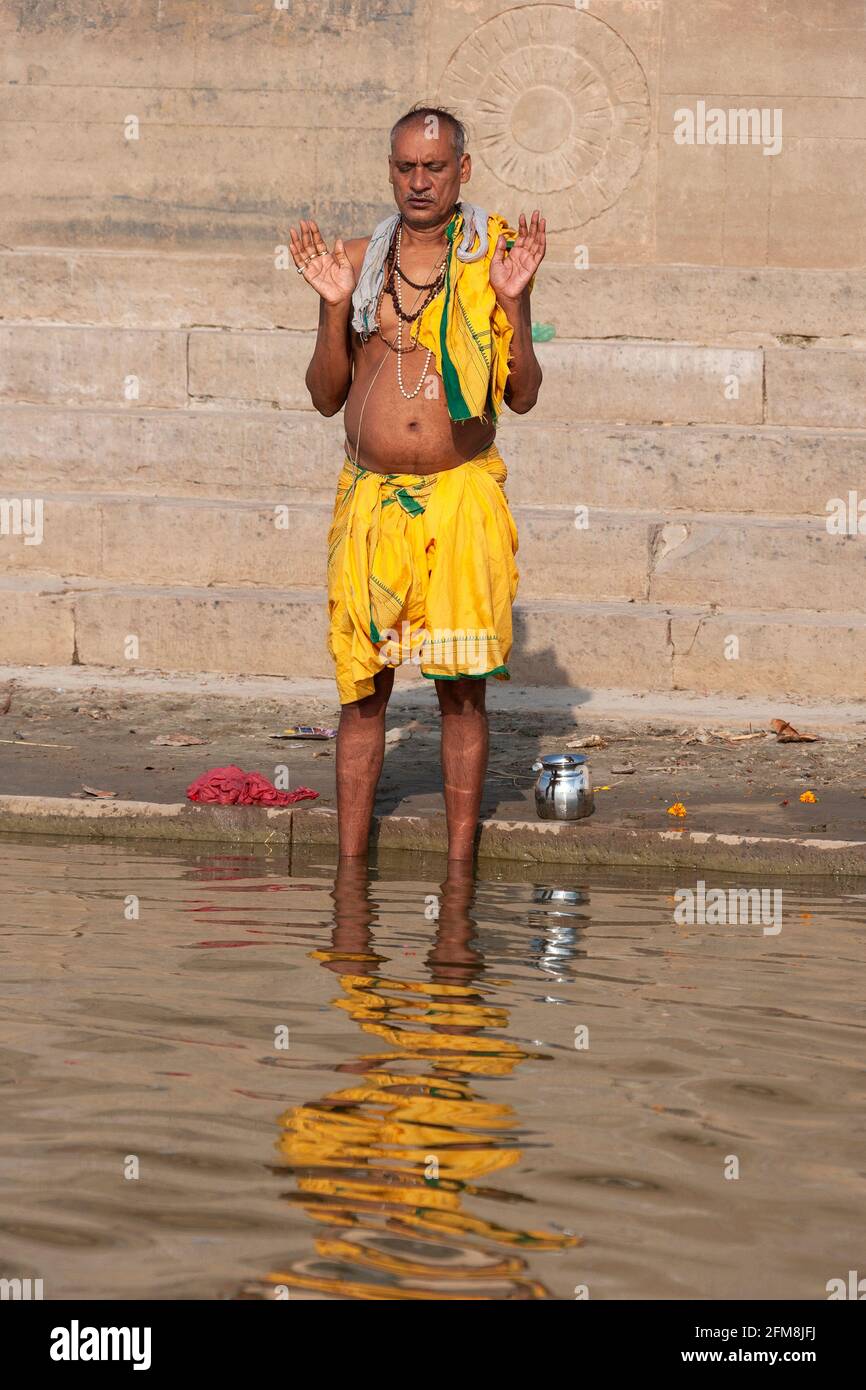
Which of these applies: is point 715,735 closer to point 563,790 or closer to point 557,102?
point 563,790

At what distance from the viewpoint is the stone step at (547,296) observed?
1097cm

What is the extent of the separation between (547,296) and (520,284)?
5376mm

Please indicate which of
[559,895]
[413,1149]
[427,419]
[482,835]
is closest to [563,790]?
[482,835]

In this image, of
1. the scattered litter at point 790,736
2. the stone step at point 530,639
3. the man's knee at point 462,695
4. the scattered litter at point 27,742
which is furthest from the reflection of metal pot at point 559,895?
the stone step at point 530,639

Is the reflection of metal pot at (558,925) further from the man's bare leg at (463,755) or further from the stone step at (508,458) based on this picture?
the stone step at (508,458)

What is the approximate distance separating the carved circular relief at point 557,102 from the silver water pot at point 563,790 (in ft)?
18.5

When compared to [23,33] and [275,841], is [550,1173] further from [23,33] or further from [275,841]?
[23,33]

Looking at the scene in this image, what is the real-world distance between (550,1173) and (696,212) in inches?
336

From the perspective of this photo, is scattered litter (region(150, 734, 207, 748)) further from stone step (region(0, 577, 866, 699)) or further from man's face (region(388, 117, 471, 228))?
man's face (region(388, 117, 471, 228))

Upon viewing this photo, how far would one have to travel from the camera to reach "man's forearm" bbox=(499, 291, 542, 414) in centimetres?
586

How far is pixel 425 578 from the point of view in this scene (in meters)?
6.02

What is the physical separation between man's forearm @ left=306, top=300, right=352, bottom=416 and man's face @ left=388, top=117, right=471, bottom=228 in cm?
35

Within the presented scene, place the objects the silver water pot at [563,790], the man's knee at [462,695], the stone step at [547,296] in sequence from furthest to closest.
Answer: the stone step at [547,296], the silver water pot at [563,790], the man's knee at [462,695]
